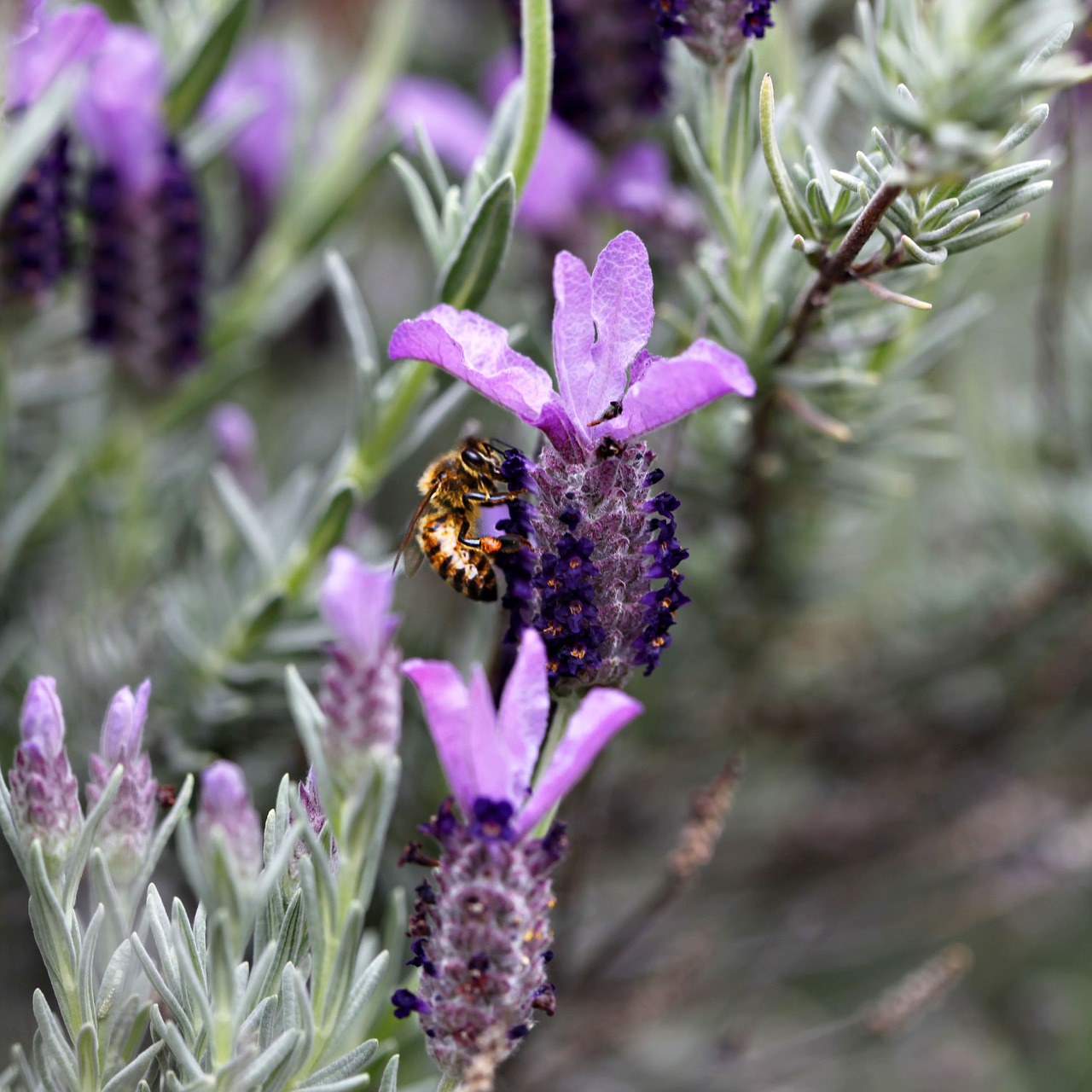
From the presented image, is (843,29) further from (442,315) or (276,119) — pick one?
(442,315)

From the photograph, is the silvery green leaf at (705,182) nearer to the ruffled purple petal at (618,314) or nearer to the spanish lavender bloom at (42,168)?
the ruffled purple petal at (618,314)

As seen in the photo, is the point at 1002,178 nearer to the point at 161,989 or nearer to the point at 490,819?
the point at 490,819

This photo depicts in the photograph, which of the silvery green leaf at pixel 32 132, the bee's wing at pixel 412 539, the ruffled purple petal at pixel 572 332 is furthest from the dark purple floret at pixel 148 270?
the ruffled purple petal at pixel 572 332

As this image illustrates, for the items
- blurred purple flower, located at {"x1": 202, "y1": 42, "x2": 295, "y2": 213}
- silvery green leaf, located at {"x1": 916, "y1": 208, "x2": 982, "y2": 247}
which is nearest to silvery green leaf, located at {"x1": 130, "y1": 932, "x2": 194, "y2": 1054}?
silvery green leaf, located at {"x1": 916, "y1": 208, "x2": 982, "y2": 247}

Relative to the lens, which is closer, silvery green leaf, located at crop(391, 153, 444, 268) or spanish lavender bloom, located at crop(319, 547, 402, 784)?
spanish lavender bloom, located at crop(319, 547, 402, 784)

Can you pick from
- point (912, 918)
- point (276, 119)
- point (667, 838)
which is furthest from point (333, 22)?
point (912, 918)

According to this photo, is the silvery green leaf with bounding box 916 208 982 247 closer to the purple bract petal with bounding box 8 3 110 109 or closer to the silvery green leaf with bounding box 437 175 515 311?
the silvery green leaf with bounding box 437 175 515 311

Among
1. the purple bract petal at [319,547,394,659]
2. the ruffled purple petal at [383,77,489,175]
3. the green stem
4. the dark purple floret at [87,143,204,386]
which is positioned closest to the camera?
the purple bract petal at [319,547,394,659]

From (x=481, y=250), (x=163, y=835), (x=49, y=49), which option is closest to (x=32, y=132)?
(x=49, y=49)
